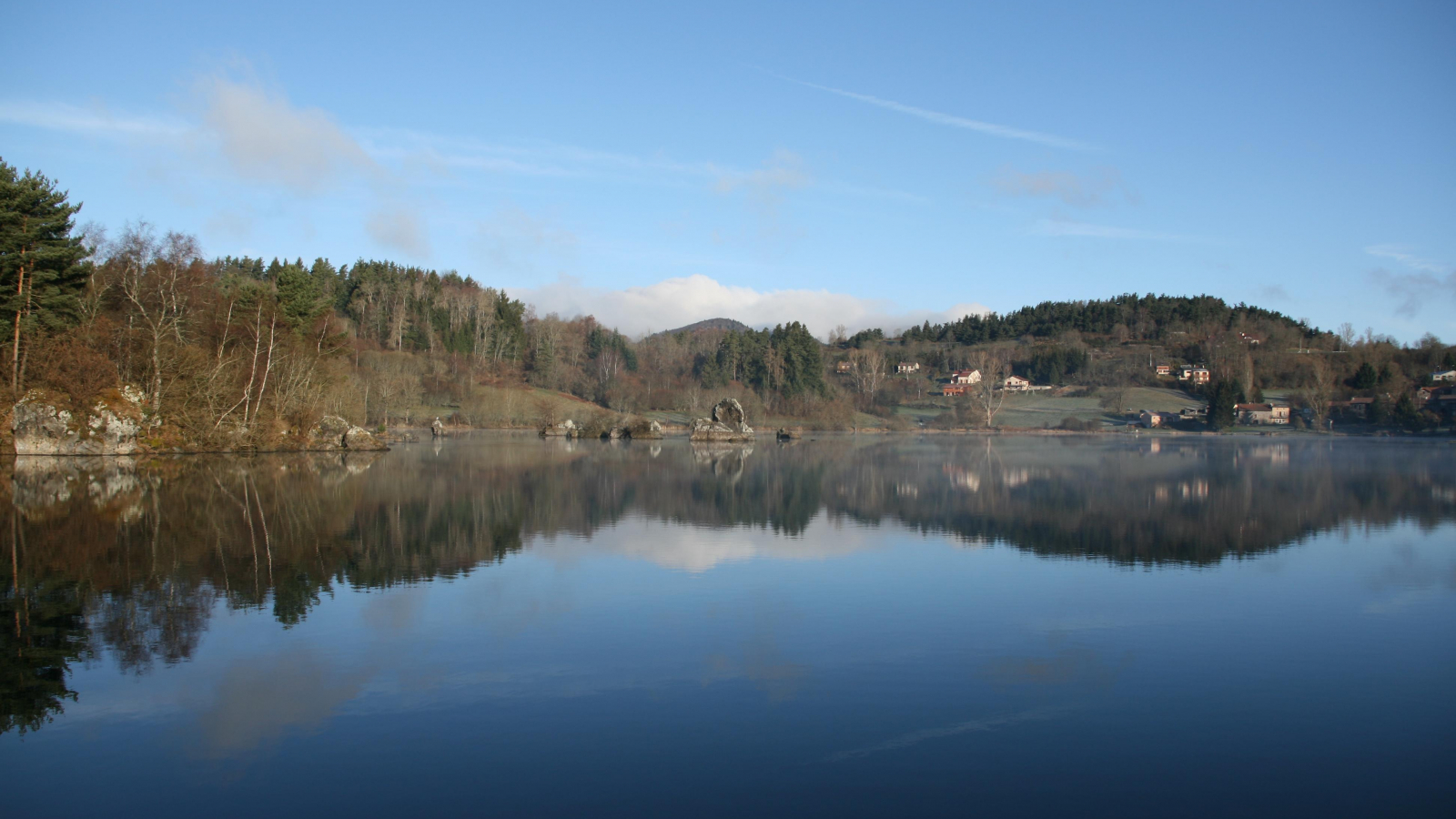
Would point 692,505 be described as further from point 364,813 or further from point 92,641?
point 364,813

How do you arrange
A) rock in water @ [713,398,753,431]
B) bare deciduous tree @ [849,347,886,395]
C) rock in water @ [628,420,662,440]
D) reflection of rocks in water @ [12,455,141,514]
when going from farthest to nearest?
bare deciduous tree @ [849,347,886,395], rock in water @ [628,420,662,440], rock in water @ [713,398,753,431], reflection of rocks in water @ [12,455,141,514]

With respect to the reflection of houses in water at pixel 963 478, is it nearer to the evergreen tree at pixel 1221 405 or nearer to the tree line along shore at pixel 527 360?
the tree line along shore at pixel 527 360

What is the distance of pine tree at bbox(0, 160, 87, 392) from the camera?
29.4 meters

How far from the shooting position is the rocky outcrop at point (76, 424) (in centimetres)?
3102

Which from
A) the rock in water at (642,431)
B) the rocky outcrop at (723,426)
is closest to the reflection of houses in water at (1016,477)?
the rocky outcrop at (723,426)

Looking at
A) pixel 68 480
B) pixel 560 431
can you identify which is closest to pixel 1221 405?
pixel 560 431

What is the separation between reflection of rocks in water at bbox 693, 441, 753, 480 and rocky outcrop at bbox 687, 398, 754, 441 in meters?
1.37

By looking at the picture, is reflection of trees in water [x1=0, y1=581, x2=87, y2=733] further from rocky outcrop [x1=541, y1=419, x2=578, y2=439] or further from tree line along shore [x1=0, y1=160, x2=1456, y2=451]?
rocky outcrop [x1=541, y1=419, x2=578, y2=439]

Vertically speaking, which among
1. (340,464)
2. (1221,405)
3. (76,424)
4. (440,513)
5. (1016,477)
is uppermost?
(1221,405)

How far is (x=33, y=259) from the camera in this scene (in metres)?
30.3

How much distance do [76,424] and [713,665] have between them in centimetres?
3378

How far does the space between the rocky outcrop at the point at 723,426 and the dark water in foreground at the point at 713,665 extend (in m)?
39.7

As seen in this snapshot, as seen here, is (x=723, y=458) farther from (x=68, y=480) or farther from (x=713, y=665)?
(x=713, y=665)

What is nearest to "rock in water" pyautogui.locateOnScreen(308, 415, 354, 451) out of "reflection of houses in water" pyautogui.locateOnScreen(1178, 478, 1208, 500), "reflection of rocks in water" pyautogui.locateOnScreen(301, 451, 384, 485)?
"reflection of rocks in water" pyautogui.locateOnScreen(301, 451, 384, 485)
